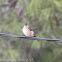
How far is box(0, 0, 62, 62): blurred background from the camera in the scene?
181 inches

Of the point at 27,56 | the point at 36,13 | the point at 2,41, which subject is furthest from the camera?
the point at 2,41

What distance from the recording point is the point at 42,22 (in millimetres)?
4977

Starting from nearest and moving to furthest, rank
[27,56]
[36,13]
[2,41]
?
[36,13]
[27,56]
[2,41]

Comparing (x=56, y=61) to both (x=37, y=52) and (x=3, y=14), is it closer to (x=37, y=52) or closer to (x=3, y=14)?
(x=37, y=52)

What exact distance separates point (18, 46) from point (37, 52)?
56 centimetres

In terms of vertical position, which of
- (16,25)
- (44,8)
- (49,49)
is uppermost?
(44,8)

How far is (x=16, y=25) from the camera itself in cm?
496

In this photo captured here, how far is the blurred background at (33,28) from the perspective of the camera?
15.1 ft

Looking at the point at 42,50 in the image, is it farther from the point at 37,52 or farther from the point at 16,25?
the point at 16,25

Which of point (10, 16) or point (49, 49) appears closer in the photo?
point (49, 49)

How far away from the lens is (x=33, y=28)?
5.16 meters

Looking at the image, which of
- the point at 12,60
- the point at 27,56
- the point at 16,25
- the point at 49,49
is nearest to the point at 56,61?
the point at 49,49

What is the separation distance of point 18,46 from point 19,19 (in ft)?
2.49

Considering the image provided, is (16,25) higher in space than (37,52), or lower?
higher
